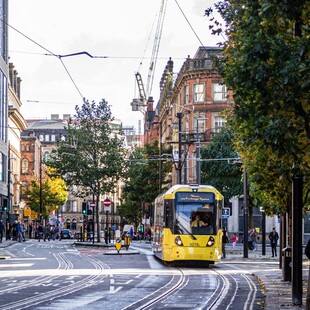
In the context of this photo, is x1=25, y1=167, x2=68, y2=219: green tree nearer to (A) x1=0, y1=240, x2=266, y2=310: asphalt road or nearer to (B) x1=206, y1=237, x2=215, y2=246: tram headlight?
(A) x1=0, y1=240, x2=266, y2=310: asphalt road

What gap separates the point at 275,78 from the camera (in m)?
15.3

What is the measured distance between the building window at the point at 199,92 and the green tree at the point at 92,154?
56.4ft

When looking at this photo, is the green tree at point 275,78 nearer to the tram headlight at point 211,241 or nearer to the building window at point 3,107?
the tram headlight at point 211,241

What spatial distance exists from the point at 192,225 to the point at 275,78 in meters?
21.6

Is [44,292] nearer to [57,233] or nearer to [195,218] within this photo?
[195,218]

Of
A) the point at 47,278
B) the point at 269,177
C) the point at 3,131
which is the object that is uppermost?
the point at 3,131

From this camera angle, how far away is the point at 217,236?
3672 cm

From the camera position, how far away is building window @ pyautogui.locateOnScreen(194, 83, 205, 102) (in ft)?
283

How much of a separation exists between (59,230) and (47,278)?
2849 inches

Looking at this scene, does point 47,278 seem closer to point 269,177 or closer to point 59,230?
point 269,177

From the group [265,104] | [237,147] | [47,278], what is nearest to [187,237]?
[47,278]

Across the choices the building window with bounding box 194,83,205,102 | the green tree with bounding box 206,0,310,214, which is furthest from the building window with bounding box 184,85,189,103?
the green tree with bounding box 206,0,310,214

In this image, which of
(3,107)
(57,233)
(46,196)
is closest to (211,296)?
(3,107)

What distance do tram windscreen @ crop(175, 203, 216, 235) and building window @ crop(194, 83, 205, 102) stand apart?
1964 inches
